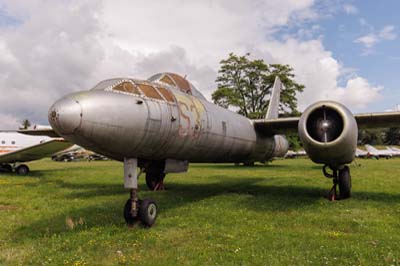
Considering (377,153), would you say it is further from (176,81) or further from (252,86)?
(176,81)

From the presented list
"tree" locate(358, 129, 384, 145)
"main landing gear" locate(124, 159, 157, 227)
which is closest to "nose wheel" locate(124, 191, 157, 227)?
"main landing gear" locate(124, 159, 157, 227)

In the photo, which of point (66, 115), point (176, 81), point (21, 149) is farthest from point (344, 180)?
point (21, 149)

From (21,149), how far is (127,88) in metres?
15.2

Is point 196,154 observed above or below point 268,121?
below

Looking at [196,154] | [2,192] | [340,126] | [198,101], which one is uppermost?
[198,101]

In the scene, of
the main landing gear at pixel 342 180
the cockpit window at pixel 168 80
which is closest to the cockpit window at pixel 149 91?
the cockpit window at pixel 168 80

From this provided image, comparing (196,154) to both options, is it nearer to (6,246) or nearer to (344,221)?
(344,221)

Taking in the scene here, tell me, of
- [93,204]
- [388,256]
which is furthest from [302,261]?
[93,204]

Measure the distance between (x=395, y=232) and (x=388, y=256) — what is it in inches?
66.4

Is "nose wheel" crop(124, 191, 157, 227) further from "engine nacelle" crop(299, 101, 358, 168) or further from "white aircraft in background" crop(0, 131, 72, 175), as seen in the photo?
"white aircraft in background" crop(0, 131, 72, 175)

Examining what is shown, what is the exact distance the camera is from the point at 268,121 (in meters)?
11.5

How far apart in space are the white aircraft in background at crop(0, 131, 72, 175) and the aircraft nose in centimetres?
1452

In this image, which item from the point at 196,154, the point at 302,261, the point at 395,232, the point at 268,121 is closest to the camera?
the point at 302,261

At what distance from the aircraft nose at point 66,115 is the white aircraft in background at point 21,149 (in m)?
14.5
